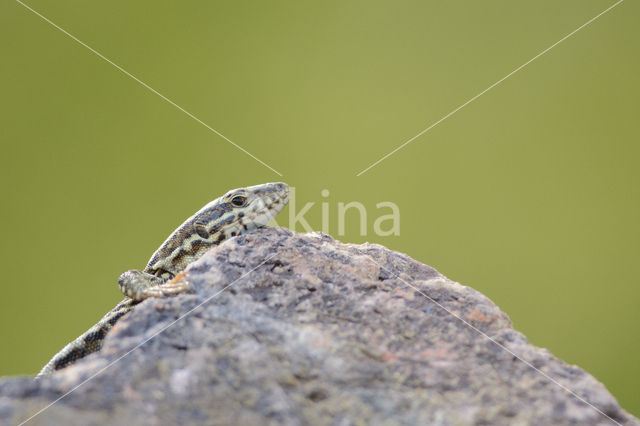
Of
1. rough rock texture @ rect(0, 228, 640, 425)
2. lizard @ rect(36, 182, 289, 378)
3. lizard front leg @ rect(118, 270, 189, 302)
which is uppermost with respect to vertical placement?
lizard @ rect(36, 182, 289, 378)

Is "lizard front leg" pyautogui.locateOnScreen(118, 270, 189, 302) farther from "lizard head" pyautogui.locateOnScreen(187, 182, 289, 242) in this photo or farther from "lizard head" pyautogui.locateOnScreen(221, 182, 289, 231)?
"lizard head" pyautogui.locateOnScreen(221, 182, 289, 231)

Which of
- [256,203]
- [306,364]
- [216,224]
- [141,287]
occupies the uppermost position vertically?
[256,203]

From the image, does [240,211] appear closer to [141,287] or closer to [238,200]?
[238,200]

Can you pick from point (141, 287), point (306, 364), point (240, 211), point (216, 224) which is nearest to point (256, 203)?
point (240, 211)

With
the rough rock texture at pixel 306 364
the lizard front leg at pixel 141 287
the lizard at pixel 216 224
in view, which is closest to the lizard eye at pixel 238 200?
the lizard at pixel 216 224

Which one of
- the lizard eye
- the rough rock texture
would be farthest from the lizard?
the rough rock texture

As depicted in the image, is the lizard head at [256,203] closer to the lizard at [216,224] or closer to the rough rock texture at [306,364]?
the lizard at [216,224]

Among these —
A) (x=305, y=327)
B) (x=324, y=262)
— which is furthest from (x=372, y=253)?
(x=305, y=327)
